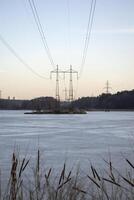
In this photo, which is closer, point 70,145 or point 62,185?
point 62,185

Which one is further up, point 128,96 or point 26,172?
point 128,96

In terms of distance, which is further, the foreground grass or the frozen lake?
the frozen lake

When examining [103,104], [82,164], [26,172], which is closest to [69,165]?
[82,164]

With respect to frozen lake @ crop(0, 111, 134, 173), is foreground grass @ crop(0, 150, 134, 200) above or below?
above

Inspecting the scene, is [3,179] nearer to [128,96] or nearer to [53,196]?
[53,196]

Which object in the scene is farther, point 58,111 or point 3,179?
point 58,111

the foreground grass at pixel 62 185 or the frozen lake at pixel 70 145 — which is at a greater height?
the foreground grass at pixel 62 185

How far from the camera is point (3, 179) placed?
34.4ft

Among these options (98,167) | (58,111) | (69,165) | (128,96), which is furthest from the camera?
(128,96)

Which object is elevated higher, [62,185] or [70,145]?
[62,185]

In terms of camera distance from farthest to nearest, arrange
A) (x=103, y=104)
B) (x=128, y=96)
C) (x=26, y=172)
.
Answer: (x=103, y=104) < (x=128, y=96) < (x=26, y=172)

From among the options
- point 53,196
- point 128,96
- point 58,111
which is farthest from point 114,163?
point 128,96

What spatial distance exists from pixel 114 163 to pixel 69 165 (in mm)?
1603

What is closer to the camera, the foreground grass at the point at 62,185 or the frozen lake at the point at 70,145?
the foreground grass at the point at 62,185
